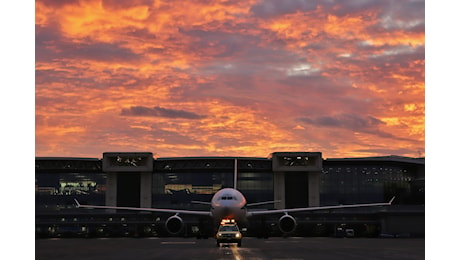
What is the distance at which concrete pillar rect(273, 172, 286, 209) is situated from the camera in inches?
A: 4236

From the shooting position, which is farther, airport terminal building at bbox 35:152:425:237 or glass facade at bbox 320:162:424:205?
glass facade at bbox 320:162:424:205

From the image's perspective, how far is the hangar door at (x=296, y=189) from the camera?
107562mm

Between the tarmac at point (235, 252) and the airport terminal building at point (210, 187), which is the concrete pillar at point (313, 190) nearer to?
the airport terminal building at point (210, 187)

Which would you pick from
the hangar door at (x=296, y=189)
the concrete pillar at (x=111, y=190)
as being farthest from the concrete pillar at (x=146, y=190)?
the hangar door at (x=296, y=189)

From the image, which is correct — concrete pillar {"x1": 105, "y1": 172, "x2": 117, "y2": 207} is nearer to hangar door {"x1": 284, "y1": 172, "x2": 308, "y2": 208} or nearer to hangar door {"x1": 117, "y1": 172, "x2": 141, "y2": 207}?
hangar door {"x1": 117, "y1": 172, "x2": 141, "y2": 207}

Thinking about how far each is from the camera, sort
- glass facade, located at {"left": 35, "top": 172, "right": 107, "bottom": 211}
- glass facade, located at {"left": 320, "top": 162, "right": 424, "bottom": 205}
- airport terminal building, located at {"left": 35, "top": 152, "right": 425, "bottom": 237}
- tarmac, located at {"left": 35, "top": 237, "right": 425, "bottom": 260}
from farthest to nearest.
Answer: glass facade, located at {"left": 320, "top": 162, "right": 424, "bottom": 205} < glass facade, located at {"left": 35, "top": 172, "right": 107, "bottom": 211} < airport terminal building, located at {"left": 35, "top": 152, "right": 425, "bottom": 237} < tarmac, located at {"left": 35, "top": 237, "right": 425, "bottom": 260}

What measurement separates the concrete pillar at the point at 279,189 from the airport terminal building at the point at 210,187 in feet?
0.63

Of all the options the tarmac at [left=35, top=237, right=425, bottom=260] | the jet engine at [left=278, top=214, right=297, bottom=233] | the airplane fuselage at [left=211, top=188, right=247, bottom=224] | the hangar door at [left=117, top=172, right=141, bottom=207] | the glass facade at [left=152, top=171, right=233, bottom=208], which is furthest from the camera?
the glass facade at [left=152, top=171, right=233, bottom=208]

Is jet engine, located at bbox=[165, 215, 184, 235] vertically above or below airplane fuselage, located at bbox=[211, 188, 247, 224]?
below

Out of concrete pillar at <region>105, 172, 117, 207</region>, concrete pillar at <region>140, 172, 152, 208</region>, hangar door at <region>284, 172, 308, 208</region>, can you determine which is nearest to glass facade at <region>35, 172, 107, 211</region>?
concrete pillar at <region>105, 172, 117, 207</region>

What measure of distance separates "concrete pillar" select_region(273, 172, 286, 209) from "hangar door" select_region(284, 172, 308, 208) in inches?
27.4

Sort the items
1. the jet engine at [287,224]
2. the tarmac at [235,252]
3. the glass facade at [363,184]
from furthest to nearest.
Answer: the glass facade at [363,184] → the jet engine at [287,224] → the tarmac at [235,252]

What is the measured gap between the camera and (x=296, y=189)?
10819 centimetres
